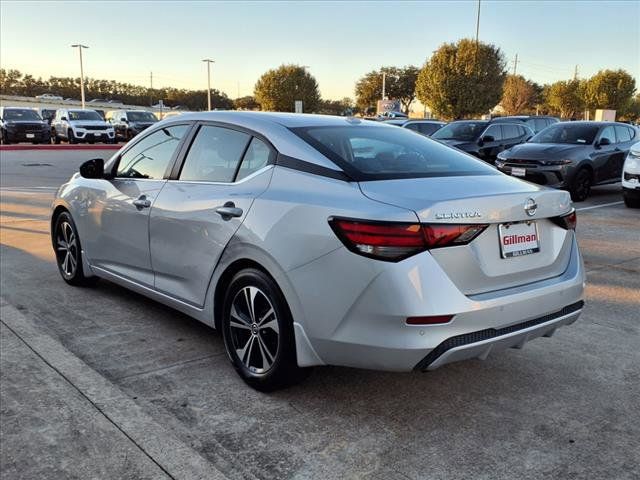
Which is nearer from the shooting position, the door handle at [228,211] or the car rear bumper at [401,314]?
the car rear bumper at [401,314]

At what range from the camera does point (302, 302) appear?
305 cm

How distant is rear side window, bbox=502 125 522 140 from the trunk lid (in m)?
13.7

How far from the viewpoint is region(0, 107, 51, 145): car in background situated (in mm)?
28203

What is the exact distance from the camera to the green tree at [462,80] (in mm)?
48312

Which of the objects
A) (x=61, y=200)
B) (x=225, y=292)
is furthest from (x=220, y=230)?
(x=61, y=200)

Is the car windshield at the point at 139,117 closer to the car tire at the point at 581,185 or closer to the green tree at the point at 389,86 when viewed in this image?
the car tire at the point at 581,185

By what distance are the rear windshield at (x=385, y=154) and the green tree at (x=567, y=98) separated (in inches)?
2956

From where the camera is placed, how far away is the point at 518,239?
122 inches

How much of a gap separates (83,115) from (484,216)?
30921mm

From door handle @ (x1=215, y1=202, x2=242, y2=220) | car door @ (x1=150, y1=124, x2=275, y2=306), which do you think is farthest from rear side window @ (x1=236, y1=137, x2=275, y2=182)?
door handle @ (x1=215, y1=202, x2=242, y2=220)

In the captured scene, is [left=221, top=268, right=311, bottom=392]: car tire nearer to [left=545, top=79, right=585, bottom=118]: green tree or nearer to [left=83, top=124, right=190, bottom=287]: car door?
[left=83, top=124, right=190, bottom=287]: car door

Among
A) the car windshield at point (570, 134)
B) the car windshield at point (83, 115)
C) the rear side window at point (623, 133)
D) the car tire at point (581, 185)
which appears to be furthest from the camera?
the car windshield at point (83, 115)

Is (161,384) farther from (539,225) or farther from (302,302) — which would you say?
(539,225)

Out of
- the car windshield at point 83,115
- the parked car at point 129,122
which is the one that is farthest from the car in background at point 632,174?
the parked car at point 129,122
